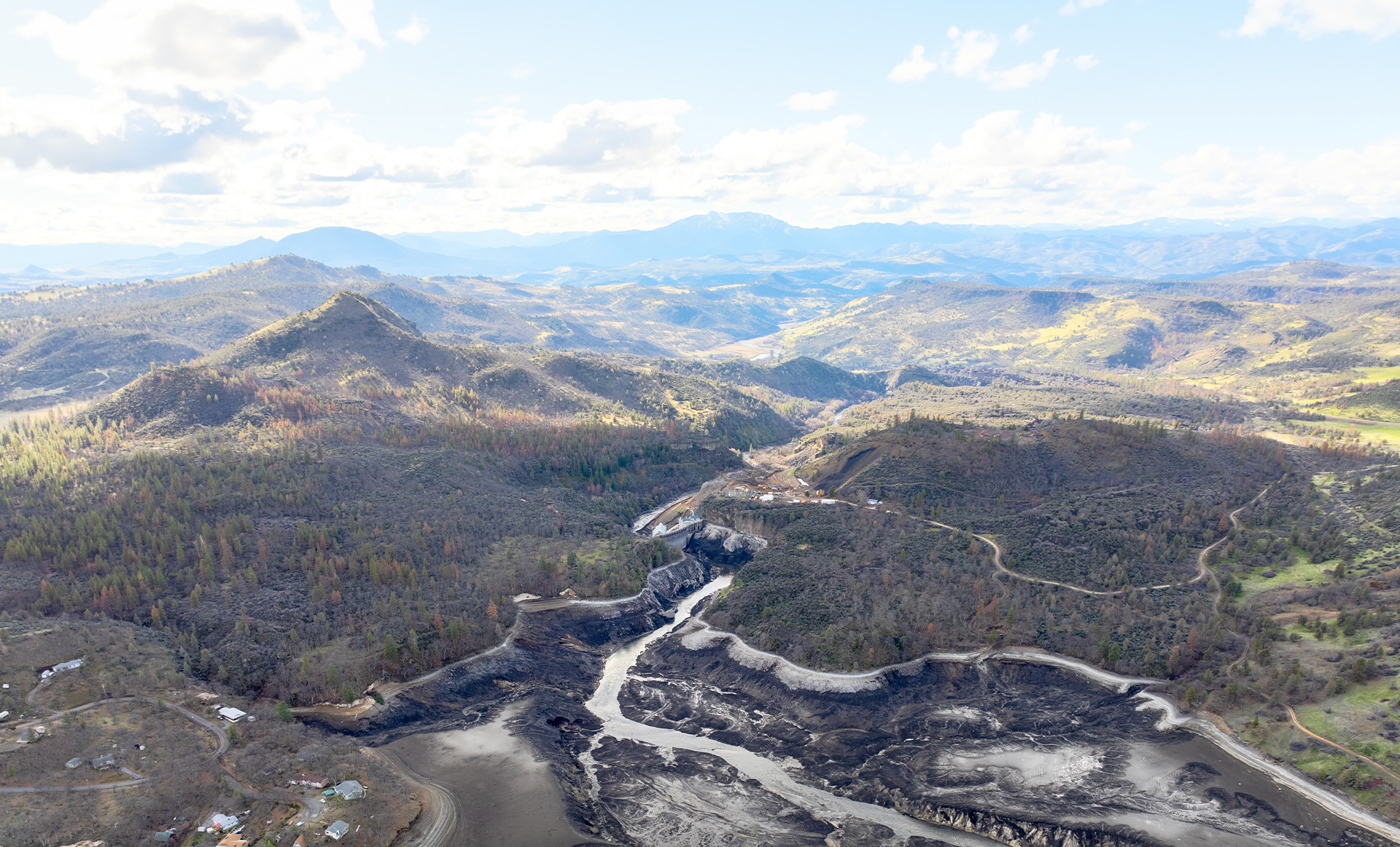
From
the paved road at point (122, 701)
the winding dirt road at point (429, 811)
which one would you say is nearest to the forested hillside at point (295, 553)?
the paved road at point (122, 701)

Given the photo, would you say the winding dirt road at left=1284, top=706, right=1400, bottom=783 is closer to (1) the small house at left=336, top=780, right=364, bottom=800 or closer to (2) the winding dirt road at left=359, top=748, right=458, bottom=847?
(2) the winding dirt road at left=359, top=748, right=458, bottom=847

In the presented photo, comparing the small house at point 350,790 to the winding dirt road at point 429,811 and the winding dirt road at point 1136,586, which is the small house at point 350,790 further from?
the winding dirt road at point 1136,586

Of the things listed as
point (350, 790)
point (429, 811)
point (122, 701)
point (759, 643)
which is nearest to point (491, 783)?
point (429, 811)

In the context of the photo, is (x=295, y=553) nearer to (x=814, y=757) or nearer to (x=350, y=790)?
(x=350, y=790)

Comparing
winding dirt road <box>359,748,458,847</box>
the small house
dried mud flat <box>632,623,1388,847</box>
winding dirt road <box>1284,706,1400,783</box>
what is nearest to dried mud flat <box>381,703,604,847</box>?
winding dirt road <box>359,748,458,847</box>

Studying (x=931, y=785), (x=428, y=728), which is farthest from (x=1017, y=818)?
(x=428, y=728)
